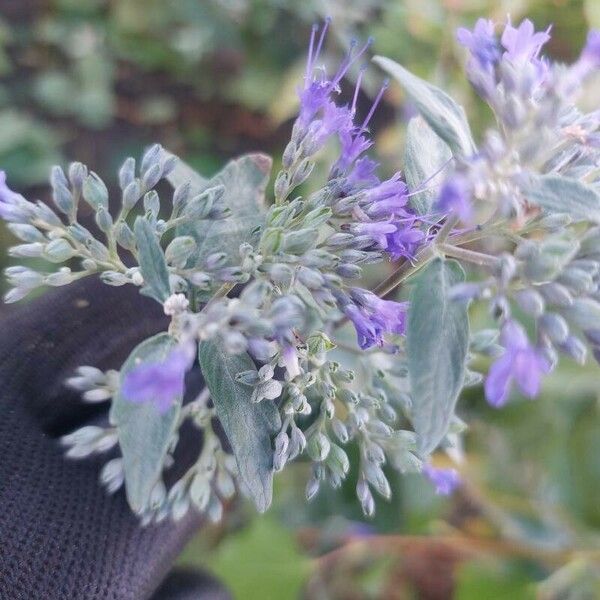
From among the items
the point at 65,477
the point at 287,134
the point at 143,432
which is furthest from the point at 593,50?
the point at 287,134

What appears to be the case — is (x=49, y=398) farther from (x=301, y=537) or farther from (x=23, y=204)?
(x=301, y=537)

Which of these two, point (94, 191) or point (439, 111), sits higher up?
point (439, 111)

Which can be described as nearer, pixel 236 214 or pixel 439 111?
pixel 439 111

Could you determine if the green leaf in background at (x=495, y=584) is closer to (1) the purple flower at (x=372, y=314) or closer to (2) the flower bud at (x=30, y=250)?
(1) the purple flower at (x=372, y=314)

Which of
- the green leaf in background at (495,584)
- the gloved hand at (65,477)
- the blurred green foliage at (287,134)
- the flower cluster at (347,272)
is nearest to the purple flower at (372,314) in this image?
the flower cluster at (347,272)

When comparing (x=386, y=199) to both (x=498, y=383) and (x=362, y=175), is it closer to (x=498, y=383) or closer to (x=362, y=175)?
(x=362, y=175)

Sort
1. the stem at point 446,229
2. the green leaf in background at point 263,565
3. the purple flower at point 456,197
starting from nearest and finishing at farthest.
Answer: the purple flower at point 456,197 → the stem at point 446,229 → the green leaf in background at point 263,565
